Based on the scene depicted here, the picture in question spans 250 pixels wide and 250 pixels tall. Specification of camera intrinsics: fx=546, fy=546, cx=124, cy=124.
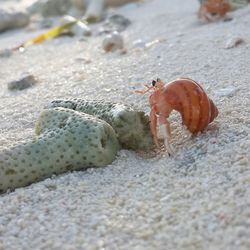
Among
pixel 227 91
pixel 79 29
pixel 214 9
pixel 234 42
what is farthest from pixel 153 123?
pixel 79 29

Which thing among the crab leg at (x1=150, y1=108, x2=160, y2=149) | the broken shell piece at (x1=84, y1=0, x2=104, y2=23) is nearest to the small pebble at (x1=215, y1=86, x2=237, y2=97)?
the crab leg at (x1=150, y1=108, x2=160, y2=149)

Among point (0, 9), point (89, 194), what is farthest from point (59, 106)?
point (0, 9)

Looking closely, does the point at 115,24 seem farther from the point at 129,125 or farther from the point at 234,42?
the point at 129,125

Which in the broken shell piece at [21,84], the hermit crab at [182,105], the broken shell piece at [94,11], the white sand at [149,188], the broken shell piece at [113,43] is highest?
the hermit crab at [182,105]

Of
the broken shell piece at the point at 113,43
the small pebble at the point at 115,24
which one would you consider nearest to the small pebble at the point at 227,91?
the broken shell piece at the point at 113,43

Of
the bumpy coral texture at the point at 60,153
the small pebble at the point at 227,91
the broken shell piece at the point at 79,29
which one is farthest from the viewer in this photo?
the broken shell piece at the point at 79,29

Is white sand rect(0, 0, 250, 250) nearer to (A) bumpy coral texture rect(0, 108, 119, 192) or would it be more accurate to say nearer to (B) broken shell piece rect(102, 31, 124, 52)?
(A) bumpy coral texture rect(0, 108, 119, 192)

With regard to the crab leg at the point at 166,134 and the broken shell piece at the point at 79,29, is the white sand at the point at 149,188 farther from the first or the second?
the broken shell piece at the point at 79,29

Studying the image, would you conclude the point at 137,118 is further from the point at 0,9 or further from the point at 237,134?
the point at 0,9
